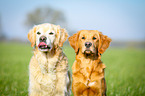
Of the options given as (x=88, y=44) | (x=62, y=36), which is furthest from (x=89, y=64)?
(x=62, y=36)

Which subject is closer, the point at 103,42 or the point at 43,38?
the point at 43,38

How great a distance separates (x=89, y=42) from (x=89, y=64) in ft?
1.84

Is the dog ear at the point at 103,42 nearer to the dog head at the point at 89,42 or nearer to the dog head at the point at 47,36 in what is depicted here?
the dog head at the point at 89,42

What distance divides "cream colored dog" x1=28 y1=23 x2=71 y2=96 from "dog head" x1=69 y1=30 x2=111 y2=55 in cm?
37

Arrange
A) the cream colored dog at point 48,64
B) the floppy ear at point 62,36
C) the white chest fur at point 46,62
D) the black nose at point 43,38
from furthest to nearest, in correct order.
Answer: the floppy ear at point 62,36 < the white chest fur at point 46,62 < the cream colored dog at point 48,64 < the black nose at point 43,38

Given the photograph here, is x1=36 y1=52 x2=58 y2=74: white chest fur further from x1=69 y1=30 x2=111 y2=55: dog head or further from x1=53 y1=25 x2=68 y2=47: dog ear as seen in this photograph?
x1=69 y1=30 x2=111 y2=55: dog head

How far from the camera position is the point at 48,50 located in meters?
4.17

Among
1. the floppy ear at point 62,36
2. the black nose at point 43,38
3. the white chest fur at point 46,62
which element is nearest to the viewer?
the black nose at point 43,38

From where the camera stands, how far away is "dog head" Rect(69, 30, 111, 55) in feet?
13.3

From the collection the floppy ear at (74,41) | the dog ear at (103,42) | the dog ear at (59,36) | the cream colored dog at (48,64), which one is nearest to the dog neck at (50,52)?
the cream colored dog at (48,64)

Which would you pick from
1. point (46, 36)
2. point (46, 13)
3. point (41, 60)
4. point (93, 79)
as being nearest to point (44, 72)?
point (41, 60)

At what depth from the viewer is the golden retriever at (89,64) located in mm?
4070

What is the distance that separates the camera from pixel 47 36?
4137 millimetres

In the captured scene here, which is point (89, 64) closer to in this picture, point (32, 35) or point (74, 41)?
point (74, 41)
